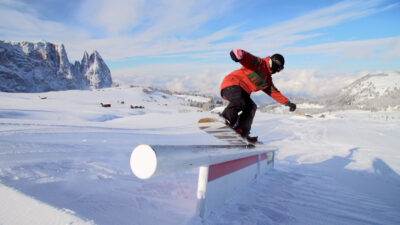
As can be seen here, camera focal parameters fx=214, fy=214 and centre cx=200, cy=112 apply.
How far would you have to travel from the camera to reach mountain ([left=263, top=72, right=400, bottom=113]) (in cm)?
11970

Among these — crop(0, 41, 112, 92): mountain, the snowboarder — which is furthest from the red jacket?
crop(0, 41, 112, 92): mountain

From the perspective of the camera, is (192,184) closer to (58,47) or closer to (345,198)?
(345,198)

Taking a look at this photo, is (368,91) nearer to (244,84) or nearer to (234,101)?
(244,84)

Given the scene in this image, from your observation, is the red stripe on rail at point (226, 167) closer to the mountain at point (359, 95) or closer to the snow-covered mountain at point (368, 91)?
the snow-covered mountain at point (368, 91)

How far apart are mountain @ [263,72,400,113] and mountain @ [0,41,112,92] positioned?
161 m

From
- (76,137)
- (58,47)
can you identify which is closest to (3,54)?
(58,47)

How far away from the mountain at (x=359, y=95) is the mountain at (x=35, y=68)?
529ft

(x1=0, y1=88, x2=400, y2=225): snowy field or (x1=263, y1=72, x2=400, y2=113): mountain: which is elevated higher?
(x1=263, y1=72, x2=400, y2=113): mountain

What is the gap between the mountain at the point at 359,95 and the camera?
Result: 120m

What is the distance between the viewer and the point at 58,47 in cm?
16300

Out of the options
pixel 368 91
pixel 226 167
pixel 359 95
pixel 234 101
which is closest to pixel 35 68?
pixel 234 101

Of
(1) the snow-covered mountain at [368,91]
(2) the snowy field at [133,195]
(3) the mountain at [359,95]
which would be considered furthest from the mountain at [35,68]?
(1) the snow-covered mountain at [368,91]

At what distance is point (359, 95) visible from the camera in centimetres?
13762

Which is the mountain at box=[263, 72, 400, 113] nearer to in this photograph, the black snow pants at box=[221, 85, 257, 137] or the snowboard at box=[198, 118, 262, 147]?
the black snow pants at box=[221, 85, 257, 137]
